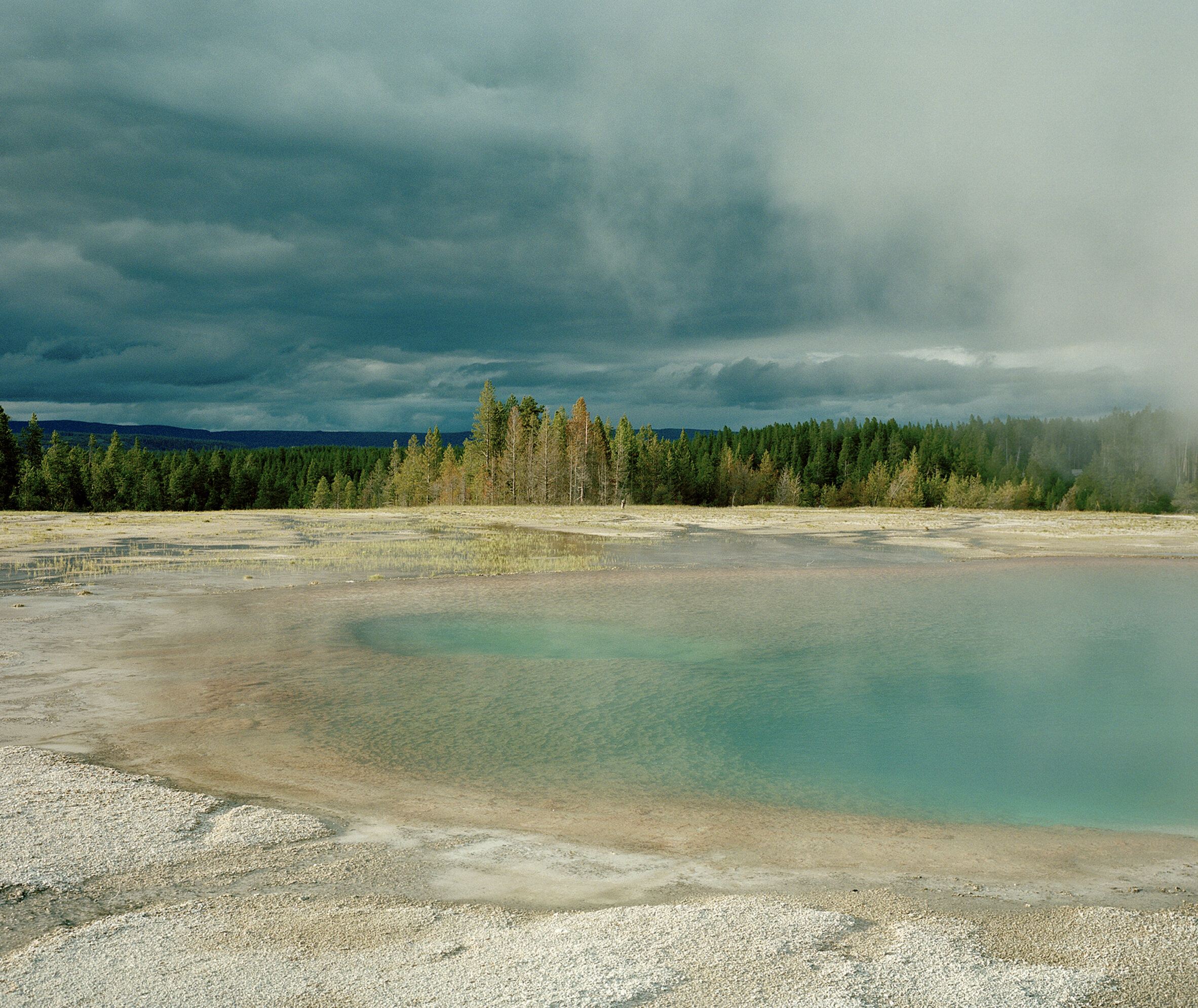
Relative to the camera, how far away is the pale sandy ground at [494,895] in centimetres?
538

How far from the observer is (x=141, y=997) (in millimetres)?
5145

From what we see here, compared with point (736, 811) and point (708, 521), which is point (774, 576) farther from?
point (708, 521)

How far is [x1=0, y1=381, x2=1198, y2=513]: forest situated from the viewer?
10019 centimetres

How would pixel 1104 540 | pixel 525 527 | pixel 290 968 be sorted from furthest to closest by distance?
pixel 525 527, pixel 1104 540, pixel 290 968

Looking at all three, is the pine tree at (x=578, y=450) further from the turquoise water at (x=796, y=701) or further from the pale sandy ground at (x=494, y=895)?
the pale sandy ground at (x=494, y=895)

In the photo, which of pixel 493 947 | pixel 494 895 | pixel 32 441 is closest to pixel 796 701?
pixel 494 895

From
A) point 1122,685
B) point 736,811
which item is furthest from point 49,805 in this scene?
point 1122,685

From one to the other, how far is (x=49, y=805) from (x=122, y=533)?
121 feet

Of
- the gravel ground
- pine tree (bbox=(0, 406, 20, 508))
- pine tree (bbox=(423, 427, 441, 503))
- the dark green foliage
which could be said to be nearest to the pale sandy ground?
the gravel ground

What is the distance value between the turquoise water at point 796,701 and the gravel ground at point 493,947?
3332 millimetres

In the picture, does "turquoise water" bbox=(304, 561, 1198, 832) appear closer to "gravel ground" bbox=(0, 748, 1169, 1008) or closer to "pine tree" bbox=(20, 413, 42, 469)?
"gravel ground" bbox=(0, 748, 1169, 1008)

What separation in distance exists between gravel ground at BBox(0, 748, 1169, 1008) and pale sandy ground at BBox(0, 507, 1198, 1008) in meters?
0.02

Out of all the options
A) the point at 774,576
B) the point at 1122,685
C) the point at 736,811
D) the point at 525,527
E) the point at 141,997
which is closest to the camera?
the point at 141,997

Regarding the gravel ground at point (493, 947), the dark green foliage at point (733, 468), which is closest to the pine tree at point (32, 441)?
the dark green foliage at point (733, 468)
